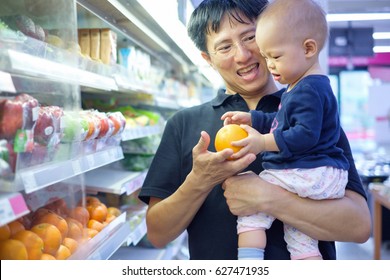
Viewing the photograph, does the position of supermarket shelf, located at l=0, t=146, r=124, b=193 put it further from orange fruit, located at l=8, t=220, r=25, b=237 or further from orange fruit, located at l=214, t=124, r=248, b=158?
orange fruit, located at l=214, t=124, r=248, b=158

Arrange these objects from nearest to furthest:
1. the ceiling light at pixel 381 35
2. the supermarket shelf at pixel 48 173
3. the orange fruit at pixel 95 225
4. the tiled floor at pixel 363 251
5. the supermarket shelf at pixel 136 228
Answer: the supermarket shelf at pixel 48 173 → the orange fruit at pixel 95 225 → the ceiling light at pixel 381 35 → the supermarket shelf at pixel 136 228 → the tiled floor at pixel 363 251

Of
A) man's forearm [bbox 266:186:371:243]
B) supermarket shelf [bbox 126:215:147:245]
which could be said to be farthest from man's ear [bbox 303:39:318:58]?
supermarket shelf [bbox 126:215:147:245]

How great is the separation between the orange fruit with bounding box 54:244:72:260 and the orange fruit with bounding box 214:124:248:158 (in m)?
0.59

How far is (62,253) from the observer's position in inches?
51.6

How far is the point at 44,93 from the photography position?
133 cm

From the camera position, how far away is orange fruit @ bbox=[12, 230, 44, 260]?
117cm

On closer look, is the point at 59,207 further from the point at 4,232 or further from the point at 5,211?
the point at 5,211

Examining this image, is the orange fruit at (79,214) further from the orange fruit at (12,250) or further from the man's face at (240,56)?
the man's face at (240,56)

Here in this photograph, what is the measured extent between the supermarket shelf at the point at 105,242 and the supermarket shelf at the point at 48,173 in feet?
0.90

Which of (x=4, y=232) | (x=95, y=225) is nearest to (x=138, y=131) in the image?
(x=95, y=225)

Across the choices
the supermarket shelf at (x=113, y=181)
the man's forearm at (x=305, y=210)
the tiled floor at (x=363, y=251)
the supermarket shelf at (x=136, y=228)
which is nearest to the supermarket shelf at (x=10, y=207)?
the man's forearm at (x=305, y=210)

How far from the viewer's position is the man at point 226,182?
1.14 m
